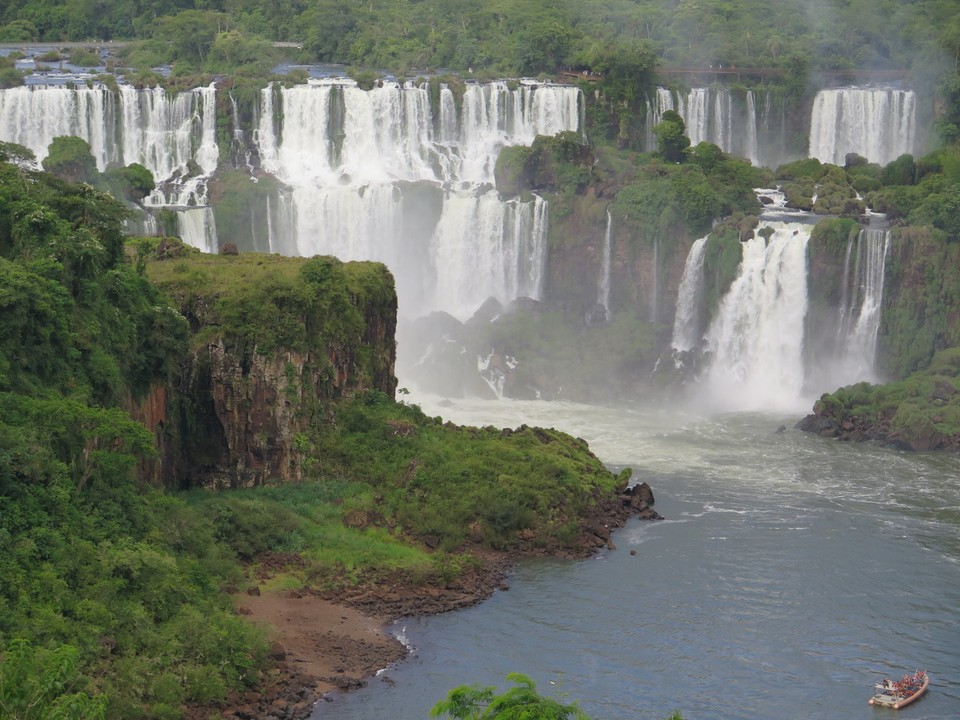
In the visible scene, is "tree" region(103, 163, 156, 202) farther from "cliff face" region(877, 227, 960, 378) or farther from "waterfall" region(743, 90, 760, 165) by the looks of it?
"cliff face" region(877, 227, 960, 378)

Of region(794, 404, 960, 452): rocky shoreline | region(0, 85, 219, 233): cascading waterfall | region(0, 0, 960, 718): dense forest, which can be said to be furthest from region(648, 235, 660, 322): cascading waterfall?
region(0, 85, 219, 233): cascading waterfall

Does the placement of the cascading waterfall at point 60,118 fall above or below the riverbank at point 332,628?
above

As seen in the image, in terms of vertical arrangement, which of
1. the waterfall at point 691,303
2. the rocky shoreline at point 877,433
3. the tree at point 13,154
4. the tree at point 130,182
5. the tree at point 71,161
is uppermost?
the tree at point 13,154

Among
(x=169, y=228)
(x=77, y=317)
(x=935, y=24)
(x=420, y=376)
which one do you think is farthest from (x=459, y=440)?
(x=935, y=24)

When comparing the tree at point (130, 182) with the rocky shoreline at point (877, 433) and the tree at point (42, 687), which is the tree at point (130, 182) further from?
the tree at point (42, 687)

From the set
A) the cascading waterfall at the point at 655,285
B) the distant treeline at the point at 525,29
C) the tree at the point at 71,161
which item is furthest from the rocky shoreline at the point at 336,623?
the distant treeline at the point at 525,29

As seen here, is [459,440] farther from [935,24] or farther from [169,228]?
[935,24]
